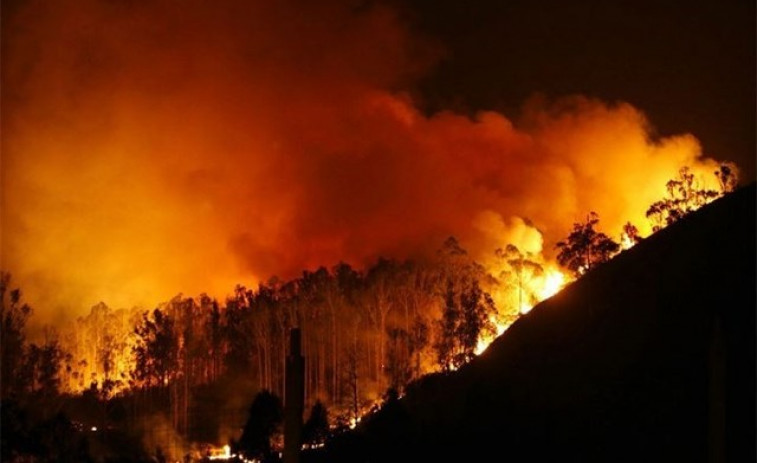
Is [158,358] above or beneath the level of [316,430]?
above

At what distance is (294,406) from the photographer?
10.4 m

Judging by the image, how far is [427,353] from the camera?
6081cm

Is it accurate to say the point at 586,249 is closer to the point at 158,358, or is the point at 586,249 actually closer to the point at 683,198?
the point at 683,198

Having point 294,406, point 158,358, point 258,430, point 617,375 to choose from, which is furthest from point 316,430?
point 158,358

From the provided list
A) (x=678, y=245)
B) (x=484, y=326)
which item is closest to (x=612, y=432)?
(x=678, y=245)

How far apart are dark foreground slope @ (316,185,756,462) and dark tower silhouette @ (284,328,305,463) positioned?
1572 centimetres

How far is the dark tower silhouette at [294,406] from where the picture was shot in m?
10.4

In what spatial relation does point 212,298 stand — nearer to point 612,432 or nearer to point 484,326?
point 484,326

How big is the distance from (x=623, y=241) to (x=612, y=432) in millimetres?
35380

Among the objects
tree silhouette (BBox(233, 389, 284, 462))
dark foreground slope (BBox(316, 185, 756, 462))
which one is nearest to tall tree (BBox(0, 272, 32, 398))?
tree silhouette (BBox(233, 389, 284, 462))

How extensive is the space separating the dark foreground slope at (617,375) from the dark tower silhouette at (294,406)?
15721 mm

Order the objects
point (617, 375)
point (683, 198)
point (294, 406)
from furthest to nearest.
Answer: point (683, 198)
point (617, 375)
point (294, 406)

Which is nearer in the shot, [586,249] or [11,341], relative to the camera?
[11,341]

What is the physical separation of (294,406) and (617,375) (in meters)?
22.6
